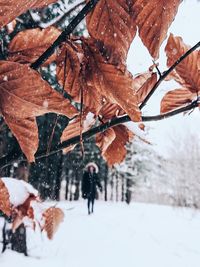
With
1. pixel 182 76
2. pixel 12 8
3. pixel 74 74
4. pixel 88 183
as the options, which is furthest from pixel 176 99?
pixel 88 183

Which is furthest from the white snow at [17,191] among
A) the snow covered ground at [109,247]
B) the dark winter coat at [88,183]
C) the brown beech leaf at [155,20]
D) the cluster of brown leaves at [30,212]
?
the dark winter coat at [88,183]

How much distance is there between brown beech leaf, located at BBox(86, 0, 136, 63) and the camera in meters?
0.29

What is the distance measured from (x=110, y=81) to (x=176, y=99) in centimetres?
15

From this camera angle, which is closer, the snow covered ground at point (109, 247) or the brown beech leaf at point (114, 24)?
the brown beech leaf at point (114, 24)

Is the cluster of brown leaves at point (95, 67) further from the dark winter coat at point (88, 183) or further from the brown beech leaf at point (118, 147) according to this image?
the dark winter coat at point (88, 183)

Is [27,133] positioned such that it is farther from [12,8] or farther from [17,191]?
[17,191]

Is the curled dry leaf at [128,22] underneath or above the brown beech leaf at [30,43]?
underneath

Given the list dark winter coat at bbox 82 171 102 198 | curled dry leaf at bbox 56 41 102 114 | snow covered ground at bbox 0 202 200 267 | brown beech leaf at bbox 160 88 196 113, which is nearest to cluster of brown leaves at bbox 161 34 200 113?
brown beech leaf at bbox 160 88 196 113

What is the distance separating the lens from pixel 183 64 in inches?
16.3

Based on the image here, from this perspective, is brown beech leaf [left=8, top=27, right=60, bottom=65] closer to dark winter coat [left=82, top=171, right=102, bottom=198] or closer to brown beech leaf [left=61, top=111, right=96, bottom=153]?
brown beech leaf [left=61, top=111, right=96, bottom=153]

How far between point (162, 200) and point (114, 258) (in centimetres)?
3679

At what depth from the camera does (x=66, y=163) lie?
21203mm

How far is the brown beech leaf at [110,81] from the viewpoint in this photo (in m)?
0.29

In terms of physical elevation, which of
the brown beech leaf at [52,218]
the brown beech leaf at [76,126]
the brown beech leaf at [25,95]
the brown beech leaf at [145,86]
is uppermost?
the brown beech leaf at [145,86]
